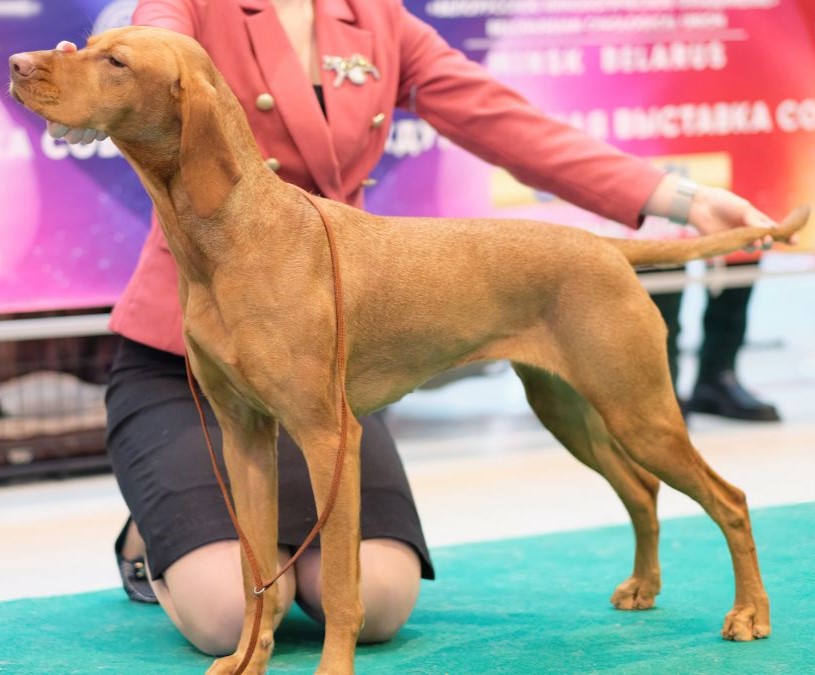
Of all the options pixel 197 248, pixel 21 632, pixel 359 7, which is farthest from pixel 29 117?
pixel 197 248

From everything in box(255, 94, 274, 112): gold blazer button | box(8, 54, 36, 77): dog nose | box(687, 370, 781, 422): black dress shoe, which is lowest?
box(687, 370, 781, 422): black dress shoe

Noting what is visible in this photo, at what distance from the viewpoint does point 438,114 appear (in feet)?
10.5

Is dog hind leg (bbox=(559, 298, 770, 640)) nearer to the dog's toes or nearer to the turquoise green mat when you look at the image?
the turquoise green mat

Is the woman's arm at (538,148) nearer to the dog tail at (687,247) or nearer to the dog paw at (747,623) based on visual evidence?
the dog tail at (687,247)

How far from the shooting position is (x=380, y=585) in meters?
2.84

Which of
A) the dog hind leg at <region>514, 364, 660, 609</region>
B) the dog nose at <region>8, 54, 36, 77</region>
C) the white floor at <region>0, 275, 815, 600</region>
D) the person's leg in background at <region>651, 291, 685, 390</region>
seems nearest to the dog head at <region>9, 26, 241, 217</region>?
the dog nose at <region>8, 54, 36, 77</region>

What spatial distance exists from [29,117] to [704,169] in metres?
2.65

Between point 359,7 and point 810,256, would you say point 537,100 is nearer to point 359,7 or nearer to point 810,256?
point 810,256

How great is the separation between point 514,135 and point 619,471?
845mm

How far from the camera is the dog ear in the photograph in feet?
7.01

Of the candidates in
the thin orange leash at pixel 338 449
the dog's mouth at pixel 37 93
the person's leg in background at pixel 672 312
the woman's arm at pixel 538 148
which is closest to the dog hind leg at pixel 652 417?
the woman's arm at pixel 538 148

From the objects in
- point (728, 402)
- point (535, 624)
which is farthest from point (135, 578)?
point (728, 402)

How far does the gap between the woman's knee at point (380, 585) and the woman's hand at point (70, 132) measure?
113 centimetres

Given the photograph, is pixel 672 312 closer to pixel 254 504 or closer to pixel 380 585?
pixel 380 585
